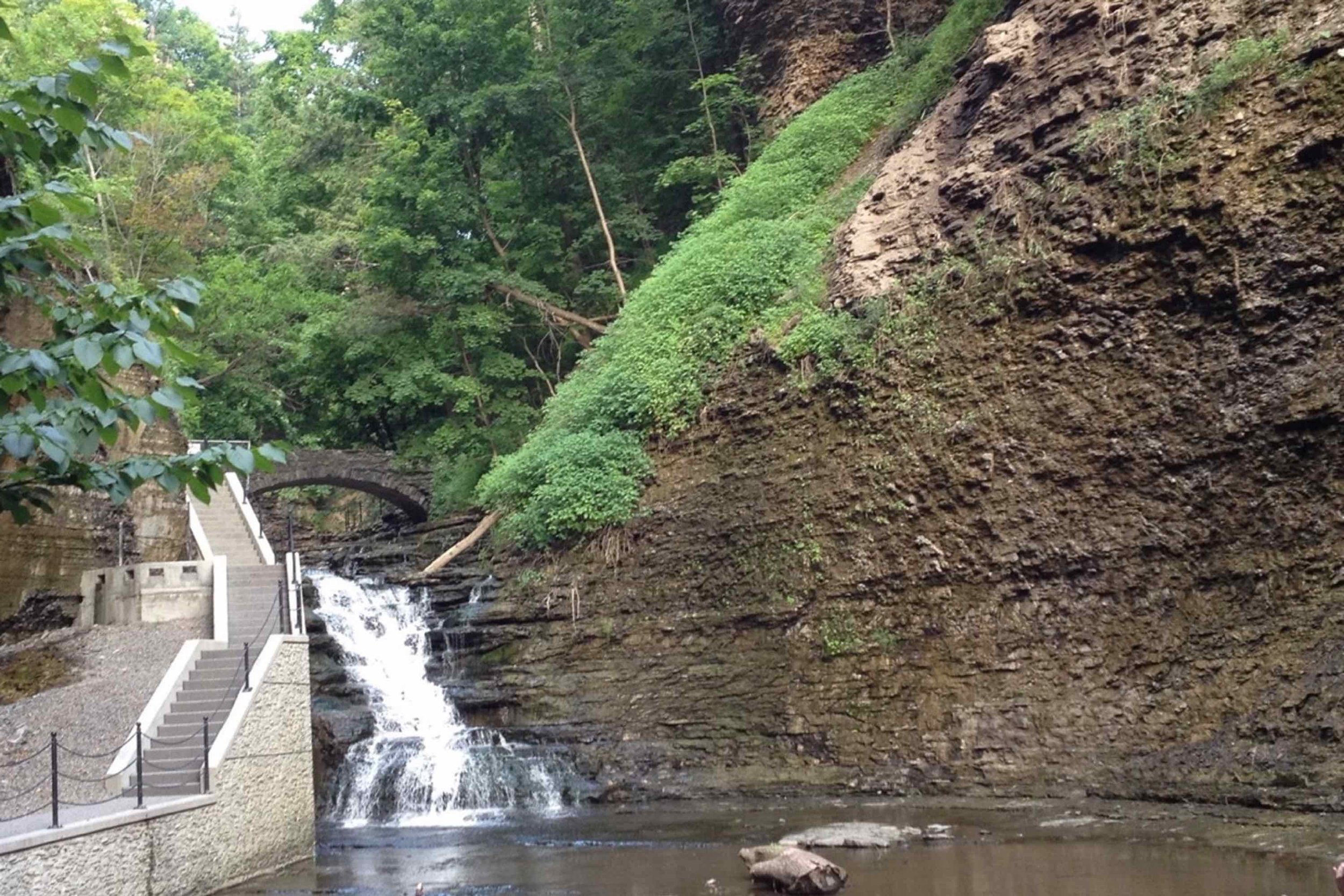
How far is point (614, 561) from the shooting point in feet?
63.9

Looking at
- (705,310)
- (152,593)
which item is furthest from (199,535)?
(705,310)

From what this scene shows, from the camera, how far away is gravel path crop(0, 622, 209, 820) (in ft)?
40.9

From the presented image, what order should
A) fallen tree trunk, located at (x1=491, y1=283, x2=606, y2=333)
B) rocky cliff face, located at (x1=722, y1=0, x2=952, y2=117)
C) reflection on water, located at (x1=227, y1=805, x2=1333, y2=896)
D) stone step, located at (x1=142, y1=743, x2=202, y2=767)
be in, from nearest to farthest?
reflection on water, located at (x1=227, y1=805, x2=1333, y2=896) → stone step, located at (x1=142, y1=743, x2=202, y2=767) → rocky cliff face, located at (x1=722, y1=0, x2=952, y2=117) → fallen tree trunk, located at (x1=491, y1=283, x2=606, y2=333)

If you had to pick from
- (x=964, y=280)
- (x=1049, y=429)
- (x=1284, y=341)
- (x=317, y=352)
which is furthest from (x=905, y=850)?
(x=317, y=352)

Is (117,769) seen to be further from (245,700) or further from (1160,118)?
(1160,118)

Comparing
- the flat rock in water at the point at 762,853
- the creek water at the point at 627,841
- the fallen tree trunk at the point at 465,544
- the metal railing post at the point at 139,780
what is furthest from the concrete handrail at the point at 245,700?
the fallen tree trunk at the point at 465,544

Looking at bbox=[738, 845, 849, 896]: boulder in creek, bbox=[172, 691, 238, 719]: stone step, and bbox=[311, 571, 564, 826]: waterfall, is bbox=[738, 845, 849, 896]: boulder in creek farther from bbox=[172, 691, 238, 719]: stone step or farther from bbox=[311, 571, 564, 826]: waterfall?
bbox=[172, 691, 238, 719]: stone step

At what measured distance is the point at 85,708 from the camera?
45.6ft

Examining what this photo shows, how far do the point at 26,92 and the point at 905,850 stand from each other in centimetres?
1062

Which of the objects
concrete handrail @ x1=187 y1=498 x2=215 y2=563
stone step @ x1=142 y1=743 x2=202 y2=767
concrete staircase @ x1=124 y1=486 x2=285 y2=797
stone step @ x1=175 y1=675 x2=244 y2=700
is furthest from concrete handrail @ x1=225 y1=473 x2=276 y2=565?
stone step @ x1=142 y1=743 x2=202 y2=767

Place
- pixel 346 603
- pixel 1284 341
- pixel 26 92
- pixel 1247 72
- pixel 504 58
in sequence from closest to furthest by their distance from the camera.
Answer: pixel 26 92
pixel 1284 341
pixel 1247 72
pixel 346 603
pixel 504 58

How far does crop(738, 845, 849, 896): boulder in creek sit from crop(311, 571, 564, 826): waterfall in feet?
21.4

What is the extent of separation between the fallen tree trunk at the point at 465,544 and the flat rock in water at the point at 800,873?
43.2ft

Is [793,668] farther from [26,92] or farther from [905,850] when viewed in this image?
[26,92]
